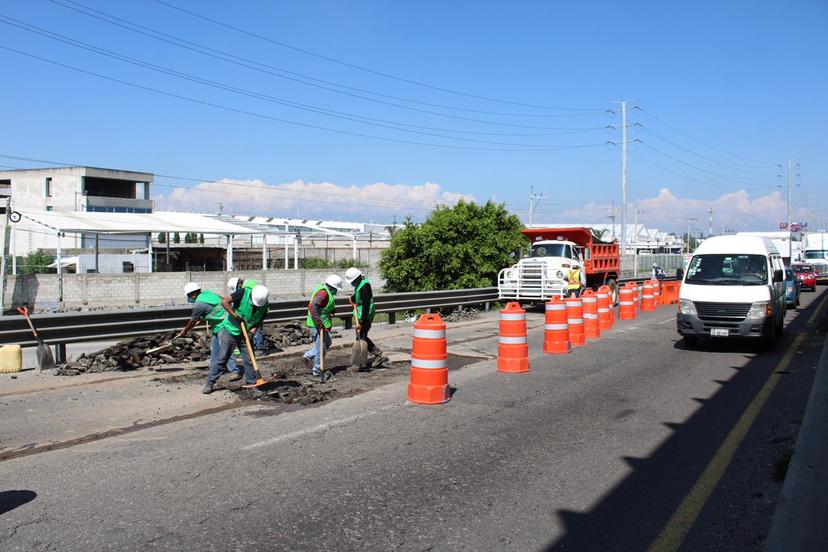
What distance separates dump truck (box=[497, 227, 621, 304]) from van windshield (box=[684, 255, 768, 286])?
784 cm

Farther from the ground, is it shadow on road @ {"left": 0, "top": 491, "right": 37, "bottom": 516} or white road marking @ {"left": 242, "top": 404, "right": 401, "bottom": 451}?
white road marking @ {"left": 242, "top": 404, "right": 401, "bottom": 451}

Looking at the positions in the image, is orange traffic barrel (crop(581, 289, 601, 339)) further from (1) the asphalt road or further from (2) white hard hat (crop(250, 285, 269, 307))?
(2) white hard hat (crop(250, 285, 269, 307))

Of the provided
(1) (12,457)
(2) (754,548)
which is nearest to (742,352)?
(2) (754,548)

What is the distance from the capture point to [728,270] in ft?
45.9

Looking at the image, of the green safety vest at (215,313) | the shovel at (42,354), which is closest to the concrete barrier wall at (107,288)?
the shovel at (42,354)

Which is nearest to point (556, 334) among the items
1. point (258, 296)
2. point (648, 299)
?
point (258, 296)

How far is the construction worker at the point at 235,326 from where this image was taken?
9.21 metres

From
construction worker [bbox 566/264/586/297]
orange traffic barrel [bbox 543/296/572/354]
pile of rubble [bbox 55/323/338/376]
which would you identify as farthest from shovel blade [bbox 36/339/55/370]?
construction worker [bbox 566/264/586/297]

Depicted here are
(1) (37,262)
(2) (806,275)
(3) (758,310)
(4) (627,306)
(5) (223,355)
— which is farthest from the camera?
(2) (806,275)

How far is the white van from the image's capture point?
42.3 ft

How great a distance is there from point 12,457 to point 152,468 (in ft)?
5.02

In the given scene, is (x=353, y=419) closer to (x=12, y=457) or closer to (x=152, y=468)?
(x=152, y=468)

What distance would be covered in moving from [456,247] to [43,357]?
53.0 feet

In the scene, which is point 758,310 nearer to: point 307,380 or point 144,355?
point 307,380
